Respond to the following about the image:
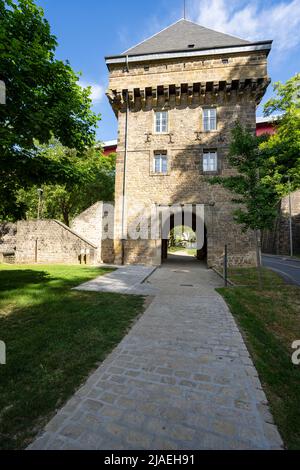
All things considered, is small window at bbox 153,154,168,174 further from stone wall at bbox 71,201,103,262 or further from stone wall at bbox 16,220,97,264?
stone wall at bbox 16,220,97,264

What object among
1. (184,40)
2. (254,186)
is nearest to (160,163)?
(254,186)

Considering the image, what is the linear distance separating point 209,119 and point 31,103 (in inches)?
445

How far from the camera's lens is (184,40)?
48.9ft

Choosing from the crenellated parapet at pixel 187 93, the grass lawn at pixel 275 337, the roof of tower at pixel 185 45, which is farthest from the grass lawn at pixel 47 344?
the roof of tower at pixel 185 45

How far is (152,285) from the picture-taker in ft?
27.1

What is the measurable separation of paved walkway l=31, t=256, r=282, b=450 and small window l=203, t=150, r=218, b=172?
11.6 meters

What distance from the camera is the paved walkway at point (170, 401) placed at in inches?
73.5

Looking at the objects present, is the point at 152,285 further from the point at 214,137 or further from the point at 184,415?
the point at 214,137

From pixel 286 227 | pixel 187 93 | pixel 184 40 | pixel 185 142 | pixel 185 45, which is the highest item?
pixel 184 40

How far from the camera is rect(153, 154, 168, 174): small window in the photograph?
1420 cm

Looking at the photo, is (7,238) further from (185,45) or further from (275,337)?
(275,337)

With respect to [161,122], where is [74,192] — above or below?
below

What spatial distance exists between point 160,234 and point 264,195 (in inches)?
290

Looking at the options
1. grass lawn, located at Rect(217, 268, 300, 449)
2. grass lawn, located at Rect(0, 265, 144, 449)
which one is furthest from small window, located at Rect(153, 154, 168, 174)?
grass lawn, located at Rect(0, 265, 144, 449)
